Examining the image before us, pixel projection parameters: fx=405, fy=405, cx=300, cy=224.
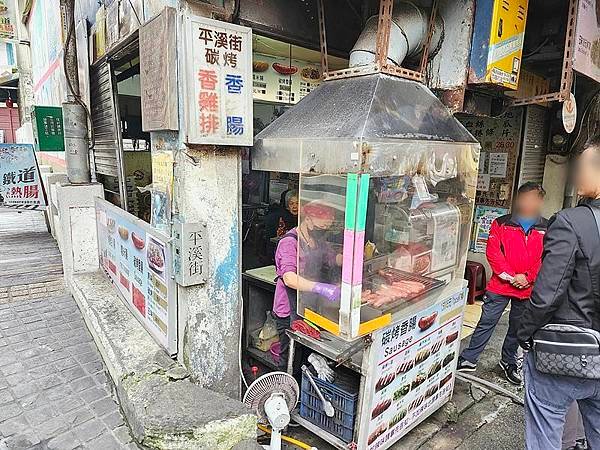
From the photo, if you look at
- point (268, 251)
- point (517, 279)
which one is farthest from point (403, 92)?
point (268, 251)

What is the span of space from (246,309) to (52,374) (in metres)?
2.03

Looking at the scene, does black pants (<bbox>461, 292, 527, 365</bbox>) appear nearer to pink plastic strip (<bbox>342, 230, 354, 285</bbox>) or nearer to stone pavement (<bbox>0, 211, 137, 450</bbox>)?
pink plastic strip (<bbox>342, 230, 354, 285</bbox>)

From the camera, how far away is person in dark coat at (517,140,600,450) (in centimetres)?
253

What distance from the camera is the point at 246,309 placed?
475 cm

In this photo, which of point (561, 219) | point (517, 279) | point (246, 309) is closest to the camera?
point (561, 219)

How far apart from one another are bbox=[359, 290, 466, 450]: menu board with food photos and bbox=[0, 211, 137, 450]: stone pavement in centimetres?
197

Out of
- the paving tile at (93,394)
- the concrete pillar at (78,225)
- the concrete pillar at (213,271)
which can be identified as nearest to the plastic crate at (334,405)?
the concrete pillar at (213,271)

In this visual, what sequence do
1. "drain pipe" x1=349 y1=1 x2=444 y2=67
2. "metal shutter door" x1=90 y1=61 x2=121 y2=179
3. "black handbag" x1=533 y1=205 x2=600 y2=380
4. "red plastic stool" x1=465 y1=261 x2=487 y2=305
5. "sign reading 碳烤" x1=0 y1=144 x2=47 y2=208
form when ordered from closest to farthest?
1. "black handbag" x1=533 y1=205 x2=600 y2=380
2. "drain pipe" x1=349 y1=1 x2=444 y2=67
3. "metal shutter door" x1=90 y1=61 x2=121 y2=179
4. "red plastic stool" x1=465 y1=261 x2=487 y2=305
5. "sign reading 碳烤" x1=0 y1=144 x2=47 y2=208

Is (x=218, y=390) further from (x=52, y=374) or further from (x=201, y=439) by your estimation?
(x=52, y=374)

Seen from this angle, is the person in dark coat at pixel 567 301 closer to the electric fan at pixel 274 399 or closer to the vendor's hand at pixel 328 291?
the vendor's hand at pixel 328 291

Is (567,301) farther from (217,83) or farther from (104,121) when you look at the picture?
(104,121)

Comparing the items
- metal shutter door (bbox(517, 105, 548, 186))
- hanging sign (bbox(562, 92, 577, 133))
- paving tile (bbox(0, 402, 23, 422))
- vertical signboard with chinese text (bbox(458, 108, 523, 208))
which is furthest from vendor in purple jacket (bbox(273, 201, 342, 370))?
metal shutter door (bbox(517, 105, 548, 186))

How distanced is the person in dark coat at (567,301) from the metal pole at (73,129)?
578 cm

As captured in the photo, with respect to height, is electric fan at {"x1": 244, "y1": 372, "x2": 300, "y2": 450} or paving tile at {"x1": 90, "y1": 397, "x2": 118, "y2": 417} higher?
electric fan at {"x1": 244, "y1": 372, "x2": 300, "y2": 450}
